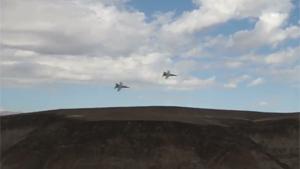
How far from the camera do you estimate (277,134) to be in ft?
106

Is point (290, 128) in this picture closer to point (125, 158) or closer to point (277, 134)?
A: point (277, 134)

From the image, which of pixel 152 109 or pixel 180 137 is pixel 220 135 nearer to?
pixel 180 137

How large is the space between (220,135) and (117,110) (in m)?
7.69

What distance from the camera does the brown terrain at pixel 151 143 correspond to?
28.5 m

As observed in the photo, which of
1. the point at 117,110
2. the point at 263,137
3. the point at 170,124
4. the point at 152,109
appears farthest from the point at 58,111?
the point at 263,137

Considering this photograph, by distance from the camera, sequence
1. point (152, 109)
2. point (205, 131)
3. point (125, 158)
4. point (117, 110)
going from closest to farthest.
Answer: point (125, 158)
point (205, 131)
point (117, 110)
point (152, 109)

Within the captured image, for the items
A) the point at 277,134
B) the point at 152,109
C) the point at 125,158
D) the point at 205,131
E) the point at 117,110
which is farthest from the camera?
the point at 152,109

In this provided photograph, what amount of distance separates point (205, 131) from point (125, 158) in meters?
5.10

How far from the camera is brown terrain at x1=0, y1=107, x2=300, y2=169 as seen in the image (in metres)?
28.5

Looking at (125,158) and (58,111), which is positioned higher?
(58,111)

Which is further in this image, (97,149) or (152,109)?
(152,109)

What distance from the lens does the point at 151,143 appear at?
29.2 metres

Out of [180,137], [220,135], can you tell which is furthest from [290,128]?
[180,137]

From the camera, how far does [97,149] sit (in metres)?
28.8
